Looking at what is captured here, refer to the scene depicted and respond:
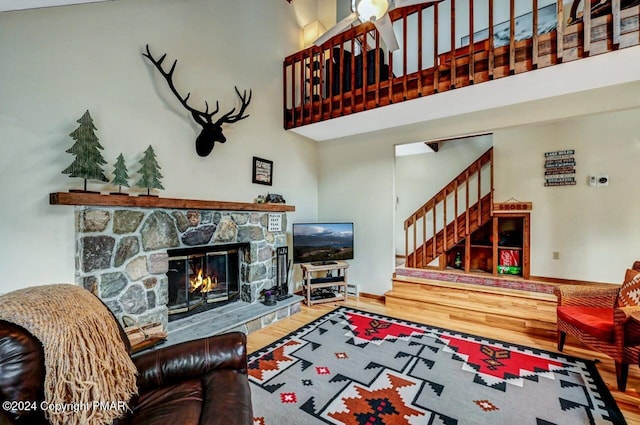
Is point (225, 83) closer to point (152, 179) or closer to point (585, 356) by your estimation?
point (152, 179)

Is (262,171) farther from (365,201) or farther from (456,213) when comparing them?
(456,213)

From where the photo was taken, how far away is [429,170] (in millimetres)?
5562

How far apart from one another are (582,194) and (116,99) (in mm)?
5701

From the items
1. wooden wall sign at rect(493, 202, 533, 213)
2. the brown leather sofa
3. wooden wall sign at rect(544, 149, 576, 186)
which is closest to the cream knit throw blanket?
the brown leather sofa

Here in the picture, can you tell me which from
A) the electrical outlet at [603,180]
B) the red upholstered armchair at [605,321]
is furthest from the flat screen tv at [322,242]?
the electrical outlet at [603,180]

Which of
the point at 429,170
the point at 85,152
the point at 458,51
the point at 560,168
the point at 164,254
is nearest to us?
the point at 85,152

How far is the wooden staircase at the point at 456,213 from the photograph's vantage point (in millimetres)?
4551

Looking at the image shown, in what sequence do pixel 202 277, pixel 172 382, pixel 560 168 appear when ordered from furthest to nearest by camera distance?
pixel 560 168
pixel 202 277
pixel 172 382

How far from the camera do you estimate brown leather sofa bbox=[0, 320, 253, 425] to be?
3.08ft

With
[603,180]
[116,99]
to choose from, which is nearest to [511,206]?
[603,180]

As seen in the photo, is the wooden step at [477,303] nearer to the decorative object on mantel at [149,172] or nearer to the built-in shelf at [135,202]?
the built-in shelf at [135,202]

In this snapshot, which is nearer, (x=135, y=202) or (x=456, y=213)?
(x=135, y=202)

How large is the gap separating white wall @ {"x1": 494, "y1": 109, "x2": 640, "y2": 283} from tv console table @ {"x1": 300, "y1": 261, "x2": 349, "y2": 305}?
2.87 m

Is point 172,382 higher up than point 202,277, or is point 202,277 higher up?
point 202,277
